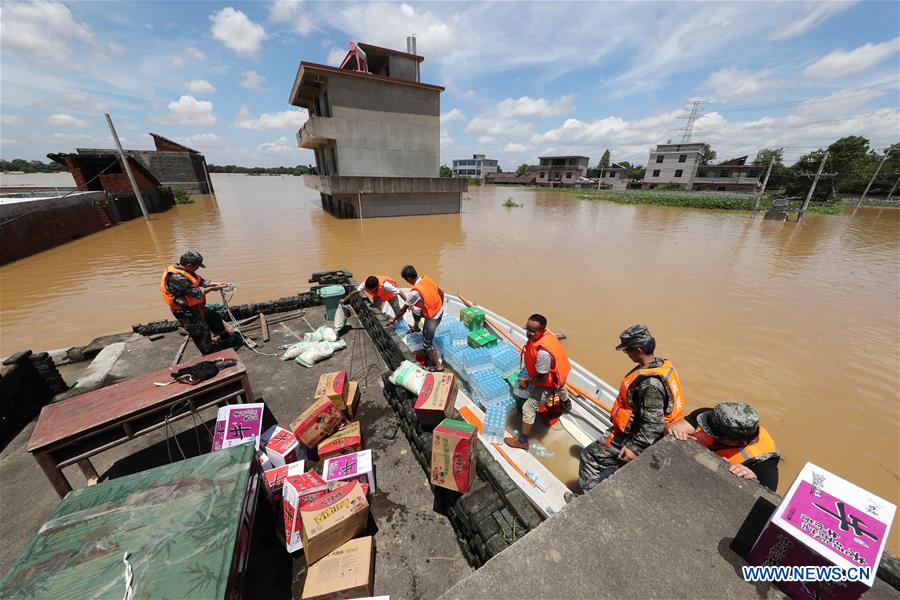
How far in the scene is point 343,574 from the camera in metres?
2.34

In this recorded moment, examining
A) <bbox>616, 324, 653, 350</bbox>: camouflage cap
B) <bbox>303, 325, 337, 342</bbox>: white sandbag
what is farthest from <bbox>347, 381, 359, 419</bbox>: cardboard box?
<bbox>616, 324, 653, 350</bbox>: camouflage cap

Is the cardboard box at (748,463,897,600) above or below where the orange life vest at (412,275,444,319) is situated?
above

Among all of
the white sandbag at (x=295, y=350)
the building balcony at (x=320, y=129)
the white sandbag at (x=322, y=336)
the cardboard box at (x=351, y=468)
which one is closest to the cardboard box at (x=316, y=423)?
the cardboard box at (x=351, y=468)

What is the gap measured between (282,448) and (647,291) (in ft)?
38.5

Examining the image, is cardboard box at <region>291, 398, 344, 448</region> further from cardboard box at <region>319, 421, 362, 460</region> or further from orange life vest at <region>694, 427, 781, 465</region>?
orange life vest at <region>694, 427, 781, 465</region>

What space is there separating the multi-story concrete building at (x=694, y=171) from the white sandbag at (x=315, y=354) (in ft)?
221

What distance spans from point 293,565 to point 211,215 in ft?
98.4

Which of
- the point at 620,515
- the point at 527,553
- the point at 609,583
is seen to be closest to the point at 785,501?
the point at 620,515

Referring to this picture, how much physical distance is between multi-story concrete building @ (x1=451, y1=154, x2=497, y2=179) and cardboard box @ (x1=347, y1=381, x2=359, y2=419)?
93299mm

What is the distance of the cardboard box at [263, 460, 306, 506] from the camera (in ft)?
9.97

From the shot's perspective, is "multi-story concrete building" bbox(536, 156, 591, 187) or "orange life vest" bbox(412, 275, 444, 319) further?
"multi-story concrete building" bbox(536, 156, 591, 187)

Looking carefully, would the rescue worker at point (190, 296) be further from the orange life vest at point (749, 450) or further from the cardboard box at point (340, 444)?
the orange life vest at point (749, 450)

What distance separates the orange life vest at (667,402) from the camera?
8.63 ft

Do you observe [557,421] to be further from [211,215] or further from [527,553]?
[211,215]
